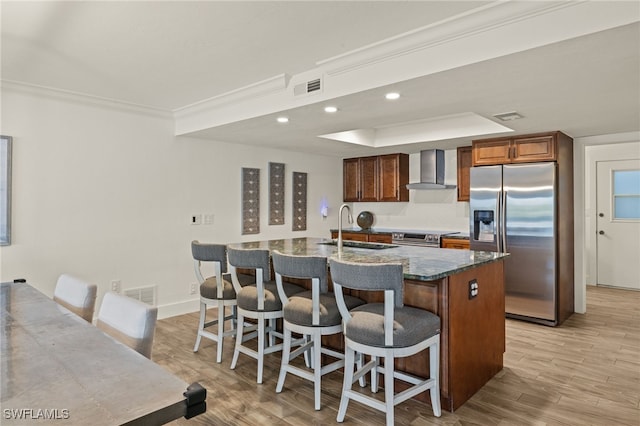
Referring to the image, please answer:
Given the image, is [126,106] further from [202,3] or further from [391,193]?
[391,193]

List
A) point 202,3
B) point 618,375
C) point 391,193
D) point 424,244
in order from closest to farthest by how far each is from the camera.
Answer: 1. point 202,3
2. point 618,375
3. point 424,244
4. point 391,193

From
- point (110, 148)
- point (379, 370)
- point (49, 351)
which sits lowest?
point (379, 370)

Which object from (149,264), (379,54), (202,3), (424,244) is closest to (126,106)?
(149,264)

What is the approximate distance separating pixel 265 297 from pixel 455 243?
3.17 meters

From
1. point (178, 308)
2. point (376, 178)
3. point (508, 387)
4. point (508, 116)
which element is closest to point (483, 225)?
point (508, 116)

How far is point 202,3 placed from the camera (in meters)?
2.08

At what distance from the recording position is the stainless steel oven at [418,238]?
5312 millimetres

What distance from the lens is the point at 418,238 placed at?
547 centimetres

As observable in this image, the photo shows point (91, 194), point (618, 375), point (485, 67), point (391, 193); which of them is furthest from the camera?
point (391, 193)

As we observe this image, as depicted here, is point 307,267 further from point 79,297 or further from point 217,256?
point 79,297

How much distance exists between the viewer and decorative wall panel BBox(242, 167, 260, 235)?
523cm

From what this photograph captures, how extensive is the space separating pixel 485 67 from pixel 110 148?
364cm

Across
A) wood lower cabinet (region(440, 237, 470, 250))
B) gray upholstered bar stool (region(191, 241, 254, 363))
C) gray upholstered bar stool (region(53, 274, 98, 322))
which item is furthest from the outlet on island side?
wood lower cabinet (region(440, 237, 470, 250))

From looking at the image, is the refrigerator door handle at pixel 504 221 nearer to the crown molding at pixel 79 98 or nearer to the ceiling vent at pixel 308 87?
the ceiling vent at pixel 308 87
